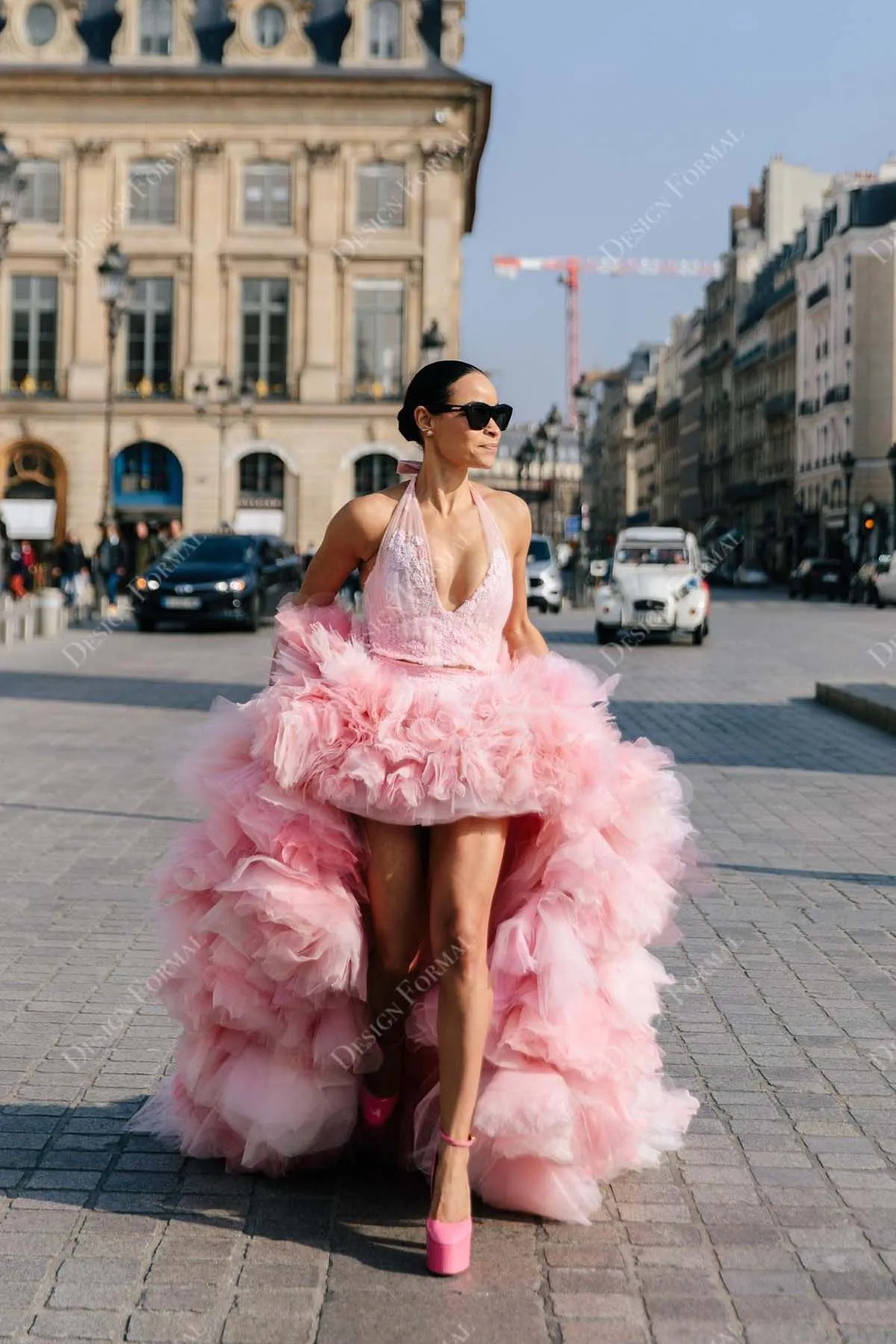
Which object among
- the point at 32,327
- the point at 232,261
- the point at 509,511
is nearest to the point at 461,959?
the point at 509,511

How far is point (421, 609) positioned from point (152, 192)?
54488 millimetres

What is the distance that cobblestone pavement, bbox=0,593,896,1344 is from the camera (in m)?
3.46

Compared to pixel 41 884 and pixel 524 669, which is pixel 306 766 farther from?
pixel 41 884

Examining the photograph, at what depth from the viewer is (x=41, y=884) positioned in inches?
321

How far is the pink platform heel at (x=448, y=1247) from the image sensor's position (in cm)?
366

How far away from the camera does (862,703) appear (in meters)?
16.4

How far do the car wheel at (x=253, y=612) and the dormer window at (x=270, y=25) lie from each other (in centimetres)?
2991

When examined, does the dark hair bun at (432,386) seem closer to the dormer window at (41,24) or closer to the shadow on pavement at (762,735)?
the shadow on pavement at (762,735)

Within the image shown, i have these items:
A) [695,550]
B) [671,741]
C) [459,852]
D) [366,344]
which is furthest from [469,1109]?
[366,344]

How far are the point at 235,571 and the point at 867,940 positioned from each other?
25128 mm

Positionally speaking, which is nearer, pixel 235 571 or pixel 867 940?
pixel 867 940

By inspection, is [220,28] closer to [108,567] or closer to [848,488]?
[108,567]

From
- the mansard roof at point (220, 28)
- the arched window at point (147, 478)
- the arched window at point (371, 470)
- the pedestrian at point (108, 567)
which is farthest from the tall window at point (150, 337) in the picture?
the pedestrian at point (108, 567)

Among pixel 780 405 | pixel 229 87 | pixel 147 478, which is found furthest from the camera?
pixel 780 405
